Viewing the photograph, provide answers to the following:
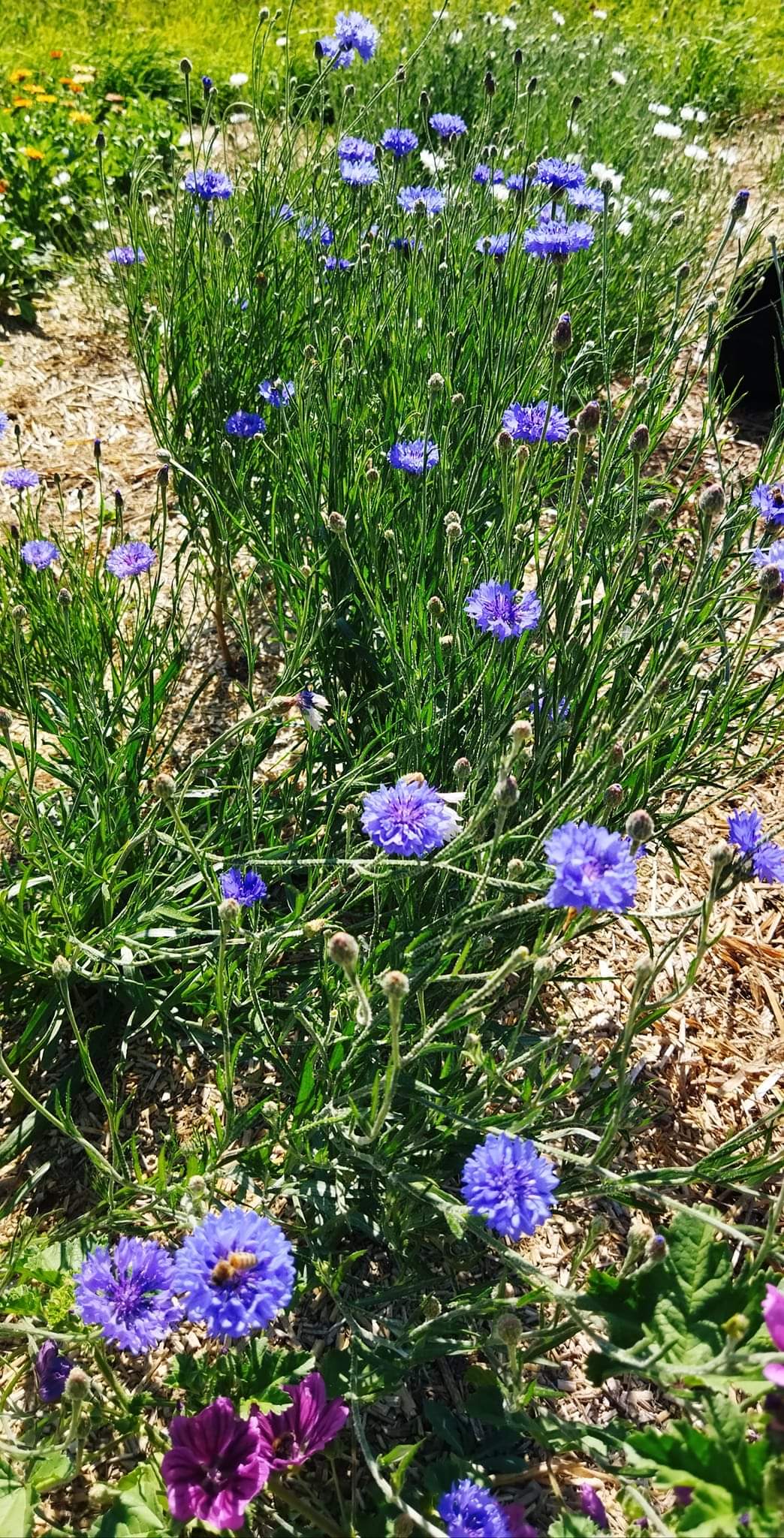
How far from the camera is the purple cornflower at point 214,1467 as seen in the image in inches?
55.8

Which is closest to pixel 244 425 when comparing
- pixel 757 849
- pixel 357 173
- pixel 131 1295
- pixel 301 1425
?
pixel 357 173

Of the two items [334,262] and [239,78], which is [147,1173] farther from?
[239,78]

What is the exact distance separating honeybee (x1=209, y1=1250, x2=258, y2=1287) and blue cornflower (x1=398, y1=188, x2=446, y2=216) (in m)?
2.92

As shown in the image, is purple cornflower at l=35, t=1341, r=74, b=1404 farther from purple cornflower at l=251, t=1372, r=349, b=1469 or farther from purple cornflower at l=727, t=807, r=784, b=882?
purple cornflower at l=727, t=807, r=784, b=882

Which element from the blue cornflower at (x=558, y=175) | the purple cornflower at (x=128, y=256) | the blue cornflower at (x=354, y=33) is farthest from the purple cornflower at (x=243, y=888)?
the blue cornflower at (x=354, y=33)

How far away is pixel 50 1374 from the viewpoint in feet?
5.09

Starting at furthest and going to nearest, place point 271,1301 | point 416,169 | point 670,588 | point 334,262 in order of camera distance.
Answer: point 416,169 → point 334,262 → point 670,588 → point 271,1301

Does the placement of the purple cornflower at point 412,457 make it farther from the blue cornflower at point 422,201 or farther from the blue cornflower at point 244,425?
the blue cornflower at point 422,201

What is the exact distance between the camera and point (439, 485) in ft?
7.73

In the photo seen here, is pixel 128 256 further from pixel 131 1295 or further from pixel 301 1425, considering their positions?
pixel 301 1425

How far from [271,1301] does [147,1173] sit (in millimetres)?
827

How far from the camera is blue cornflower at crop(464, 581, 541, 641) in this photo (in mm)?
1824

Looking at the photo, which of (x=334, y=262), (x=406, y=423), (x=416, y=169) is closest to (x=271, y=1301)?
(x=406, y=423)

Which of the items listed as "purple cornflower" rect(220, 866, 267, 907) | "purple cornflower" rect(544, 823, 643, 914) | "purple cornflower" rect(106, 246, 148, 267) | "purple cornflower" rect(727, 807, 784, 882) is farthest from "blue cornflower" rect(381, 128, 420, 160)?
"purple cornflower" rect(544, 823, 643, 914)
